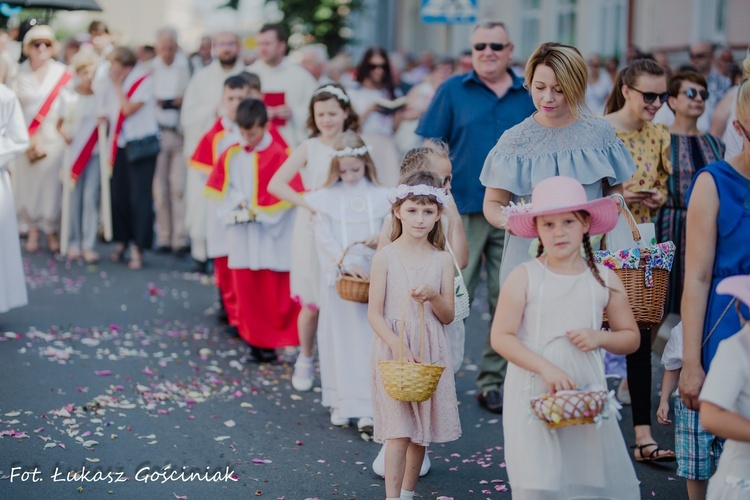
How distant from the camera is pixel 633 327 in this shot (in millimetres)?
4160

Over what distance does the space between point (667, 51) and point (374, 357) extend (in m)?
10.9

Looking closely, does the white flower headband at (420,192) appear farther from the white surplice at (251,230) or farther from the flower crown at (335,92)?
the white surplice at (251,230)

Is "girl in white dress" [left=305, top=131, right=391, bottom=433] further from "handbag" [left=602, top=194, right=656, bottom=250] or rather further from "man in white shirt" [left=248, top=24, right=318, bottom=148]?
"man in white shirt" [left=248, top=24, right=318, bottom=148]

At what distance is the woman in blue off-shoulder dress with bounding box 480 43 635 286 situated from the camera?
5.23 m

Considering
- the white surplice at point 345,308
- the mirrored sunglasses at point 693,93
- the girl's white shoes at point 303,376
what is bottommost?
the girl's white shoes at point 303,376

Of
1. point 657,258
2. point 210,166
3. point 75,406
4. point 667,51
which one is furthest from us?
point 667,51

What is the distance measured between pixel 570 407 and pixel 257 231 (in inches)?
180

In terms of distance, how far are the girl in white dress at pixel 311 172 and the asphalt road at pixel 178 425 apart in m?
0.77

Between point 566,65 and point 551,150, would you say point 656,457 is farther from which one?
point 566,65

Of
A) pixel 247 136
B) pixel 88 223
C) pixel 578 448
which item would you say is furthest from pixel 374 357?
pixel 88 223

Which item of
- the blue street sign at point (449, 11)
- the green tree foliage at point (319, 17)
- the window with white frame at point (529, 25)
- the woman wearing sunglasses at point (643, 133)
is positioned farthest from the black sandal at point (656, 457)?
the window with white frame at point (529, 25)

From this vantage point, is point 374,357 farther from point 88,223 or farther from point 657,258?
point 88,223

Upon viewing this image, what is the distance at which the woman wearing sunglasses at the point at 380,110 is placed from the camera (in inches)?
476

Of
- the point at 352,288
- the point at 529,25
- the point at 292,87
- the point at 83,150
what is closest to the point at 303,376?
the point at 352,288
